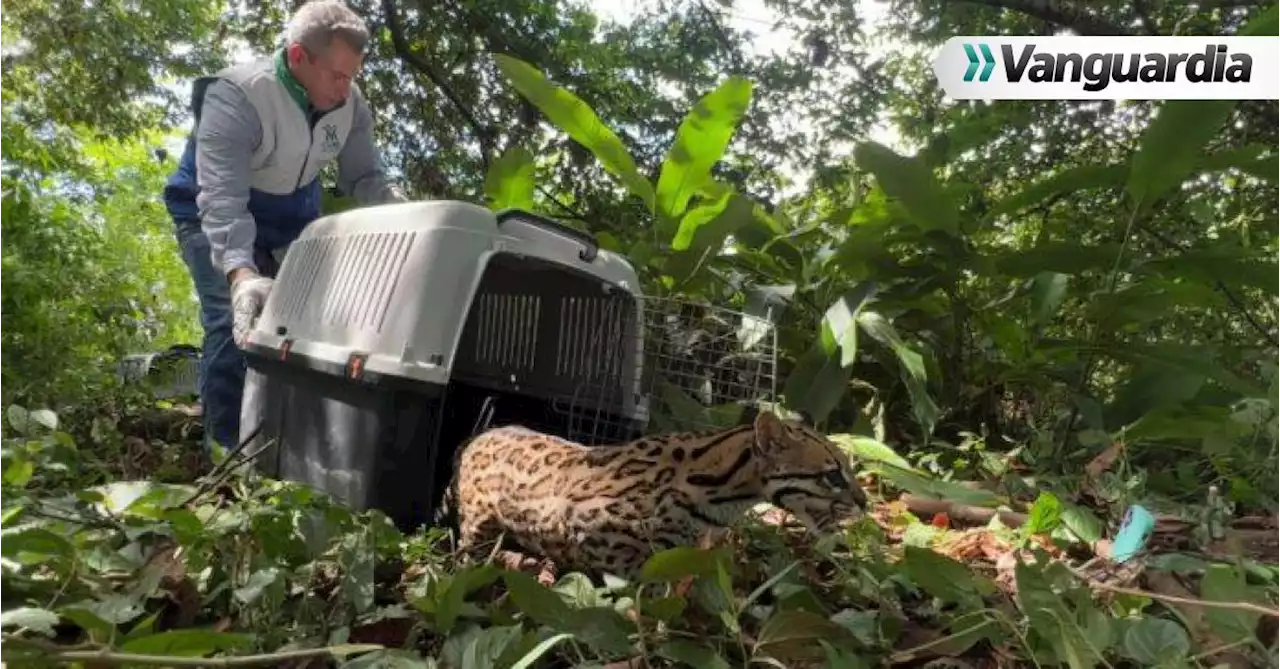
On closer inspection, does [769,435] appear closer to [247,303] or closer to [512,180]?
[247,303]

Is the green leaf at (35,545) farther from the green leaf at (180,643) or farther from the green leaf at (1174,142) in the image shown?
the green leaf at (1174,142)

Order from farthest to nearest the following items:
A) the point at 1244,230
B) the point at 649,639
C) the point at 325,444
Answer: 1. the point at 1244,230
2. the point at 325,444
3. the point at 649,639

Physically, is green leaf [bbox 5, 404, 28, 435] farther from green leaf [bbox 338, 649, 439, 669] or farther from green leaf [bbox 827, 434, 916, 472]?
green leaf [bbox 827, 434, 916, 472]

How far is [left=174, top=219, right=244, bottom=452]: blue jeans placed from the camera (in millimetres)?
3447

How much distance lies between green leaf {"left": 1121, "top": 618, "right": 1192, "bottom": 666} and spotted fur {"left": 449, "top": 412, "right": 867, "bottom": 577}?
0.77 meters

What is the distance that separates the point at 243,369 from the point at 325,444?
893mm

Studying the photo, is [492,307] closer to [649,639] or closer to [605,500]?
[605,500]

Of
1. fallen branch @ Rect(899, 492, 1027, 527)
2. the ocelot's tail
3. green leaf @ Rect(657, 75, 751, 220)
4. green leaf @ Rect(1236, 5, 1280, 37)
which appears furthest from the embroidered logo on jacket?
green leaf @ Rect(1236, 5, 1280, 37)

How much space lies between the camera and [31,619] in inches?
54.2

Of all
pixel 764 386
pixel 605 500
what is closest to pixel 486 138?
pixel 764 386

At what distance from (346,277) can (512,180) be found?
1416mm

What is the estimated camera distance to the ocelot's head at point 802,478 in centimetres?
221

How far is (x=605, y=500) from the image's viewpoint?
2256mm

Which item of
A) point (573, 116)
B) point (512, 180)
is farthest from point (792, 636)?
point (512, 180)
